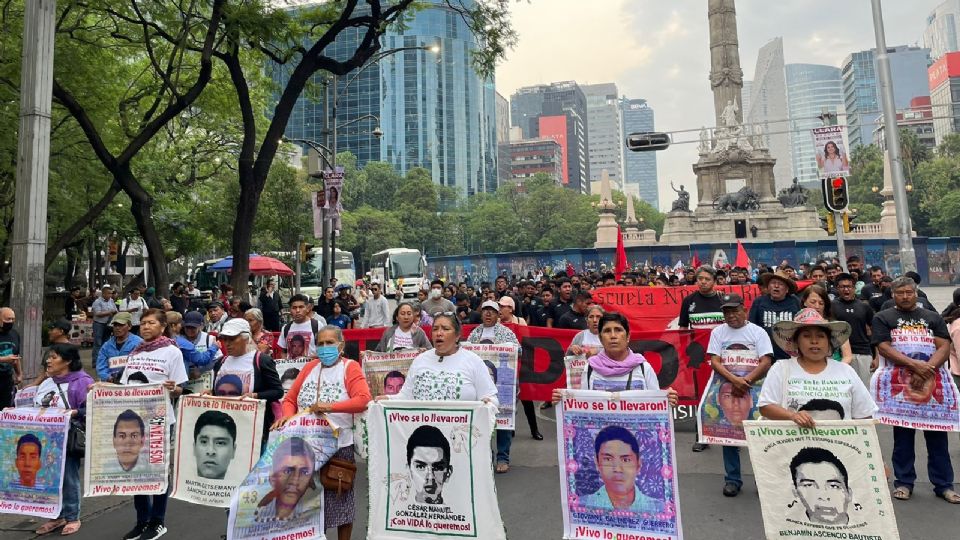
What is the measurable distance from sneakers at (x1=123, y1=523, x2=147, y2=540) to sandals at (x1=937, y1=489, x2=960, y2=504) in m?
6.53

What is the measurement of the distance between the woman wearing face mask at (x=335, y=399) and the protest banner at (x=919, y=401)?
4.39 meters

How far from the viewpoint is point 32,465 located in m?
4.81

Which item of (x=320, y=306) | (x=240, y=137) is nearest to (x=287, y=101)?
(x=320, y=306)

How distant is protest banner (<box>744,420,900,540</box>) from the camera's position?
3.42 metres

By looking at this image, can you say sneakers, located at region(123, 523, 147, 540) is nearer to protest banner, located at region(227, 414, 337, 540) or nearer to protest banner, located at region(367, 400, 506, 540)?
protest banner, located at region(227, 414, 337, 540)

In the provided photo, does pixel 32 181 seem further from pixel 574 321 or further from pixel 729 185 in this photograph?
pixel 729 185

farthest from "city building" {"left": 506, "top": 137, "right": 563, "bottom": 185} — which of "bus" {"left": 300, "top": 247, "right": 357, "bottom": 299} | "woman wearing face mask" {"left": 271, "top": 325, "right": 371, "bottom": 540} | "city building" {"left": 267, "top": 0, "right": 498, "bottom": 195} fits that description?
"woman wearing face mask" {"left": 271, "top": 325, "right": 371, "bottom": 540}

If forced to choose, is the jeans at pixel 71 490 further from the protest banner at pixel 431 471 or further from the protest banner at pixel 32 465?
the protest banner at pixel 431 471

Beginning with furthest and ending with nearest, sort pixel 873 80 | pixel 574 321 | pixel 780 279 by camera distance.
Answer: pixel 873 80 → pixel 574 321 → pixel 780 279

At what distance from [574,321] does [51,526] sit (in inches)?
254

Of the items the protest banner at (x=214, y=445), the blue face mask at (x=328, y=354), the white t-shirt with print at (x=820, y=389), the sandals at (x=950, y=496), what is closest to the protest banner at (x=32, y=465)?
the protest banner at (x=214, y=445)

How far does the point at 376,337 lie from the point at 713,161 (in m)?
44.7

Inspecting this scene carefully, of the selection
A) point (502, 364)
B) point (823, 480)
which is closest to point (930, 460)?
point (823, 480)

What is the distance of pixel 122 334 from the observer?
607 centimetres
